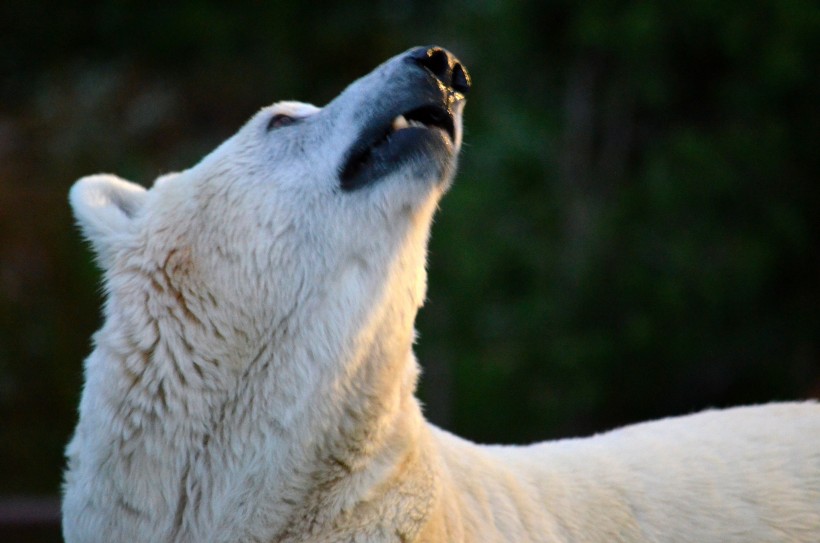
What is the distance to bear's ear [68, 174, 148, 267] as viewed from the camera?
279cm

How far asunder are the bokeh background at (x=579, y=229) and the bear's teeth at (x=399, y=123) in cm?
388

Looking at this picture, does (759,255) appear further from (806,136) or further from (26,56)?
(26,56)

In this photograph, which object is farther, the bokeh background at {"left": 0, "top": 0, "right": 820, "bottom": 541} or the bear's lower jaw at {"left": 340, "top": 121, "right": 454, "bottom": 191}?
the bokeh background at {"left": 0, "top": 0, "right": 820, "bottom": 541}

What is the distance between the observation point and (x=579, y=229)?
6.92m

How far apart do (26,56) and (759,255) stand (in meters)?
6.50

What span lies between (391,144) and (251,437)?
2.74 feet

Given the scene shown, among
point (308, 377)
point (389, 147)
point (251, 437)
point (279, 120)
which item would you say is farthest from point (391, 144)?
point (251, 437)

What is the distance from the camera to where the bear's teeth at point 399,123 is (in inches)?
104

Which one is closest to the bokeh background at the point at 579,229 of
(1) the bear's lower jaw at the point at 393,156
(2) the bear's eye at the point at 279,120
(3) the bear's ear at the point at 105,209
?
(3) the bear's ear at the point at 105,209

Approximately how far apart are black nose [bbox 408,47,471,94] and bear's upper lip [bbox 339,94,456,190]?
0.05 metres

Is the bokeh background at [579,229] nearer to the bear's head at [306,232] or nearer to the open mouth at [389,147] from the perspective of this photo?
the bear's head at [306,232]

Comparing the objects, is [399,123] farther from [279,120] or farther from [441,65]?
[279,120]

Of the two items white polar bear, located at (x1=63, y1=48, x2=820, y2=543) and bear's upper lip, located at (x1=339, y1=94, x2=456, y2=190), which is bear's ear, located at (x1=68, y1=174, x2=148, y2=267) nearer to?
white polar bear, located at (x1=63, y1=48, x2=820, y2=543)

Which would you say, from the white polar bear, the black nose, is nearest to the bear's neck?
the white polar bear
